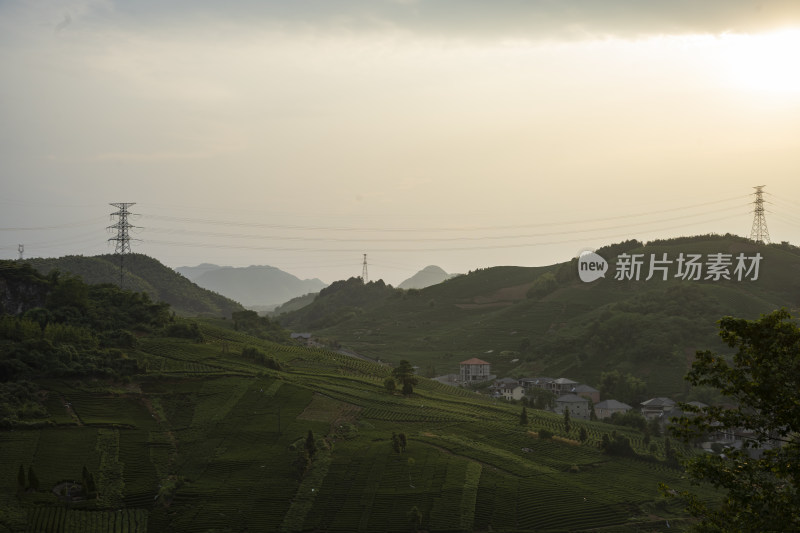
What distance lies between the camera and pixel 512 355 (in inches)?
5384

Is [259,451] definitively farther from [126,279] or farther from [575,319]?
[126,279]

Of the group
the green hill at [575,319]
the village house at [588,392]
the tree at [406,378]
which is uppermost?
the green hill at [575,319]

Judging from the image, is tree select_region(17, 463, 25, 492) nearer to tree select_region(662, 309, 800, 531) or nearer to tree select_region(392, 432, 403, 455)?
tree select_region(392, 432, 403, 455)

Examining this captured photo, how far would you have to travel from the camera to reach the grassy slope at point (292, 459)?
199 ft

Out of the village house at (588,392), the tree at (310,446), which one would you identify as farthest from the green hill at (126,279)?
the tree at (310,446)

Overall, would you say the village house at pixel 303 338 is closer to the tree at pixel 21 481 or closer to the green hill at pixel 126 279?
the green hill at pixel 126 279

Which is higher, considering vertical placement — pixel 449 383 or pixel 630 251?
pixel 630 251

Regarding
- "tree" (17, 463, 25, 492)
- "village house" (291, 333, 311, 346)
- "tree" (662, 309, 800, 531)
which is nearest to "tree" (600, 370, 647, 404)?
"village house" (291, 333, 311, 346)

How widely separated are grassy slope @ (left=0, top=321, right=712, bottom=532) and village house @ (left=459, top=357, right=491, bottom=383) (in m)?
30.8

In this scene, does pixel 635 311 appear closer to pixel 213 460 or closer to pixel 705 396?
pixel 705 396

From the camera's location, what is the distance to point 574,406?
4158 inches

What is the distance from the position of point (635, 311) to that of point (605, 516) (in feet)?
261

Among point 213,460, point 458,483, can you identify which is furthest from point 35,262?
point 458,483

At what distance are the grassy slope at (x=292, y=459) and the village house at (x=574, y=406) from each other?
378 inches
